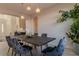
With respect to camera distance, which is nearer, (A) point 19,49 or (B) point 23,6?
(B) point 23,6

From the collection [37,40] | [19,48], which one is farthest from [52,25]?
[19,48]

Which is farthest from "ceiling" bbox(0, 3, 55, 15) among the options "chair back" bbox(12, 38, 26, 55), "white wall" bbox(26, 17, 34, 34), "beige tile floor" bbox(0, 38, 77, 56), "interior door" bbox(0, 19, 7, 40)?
"beige tile floor" bbox(0, 38, 77, 56)

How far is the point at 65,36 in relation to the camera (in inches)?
144

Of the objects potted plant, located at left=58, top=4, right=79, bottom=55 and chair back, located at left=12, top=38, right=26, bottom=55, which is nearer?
chair back, located at left=12, top=38, right=26, bottom=55

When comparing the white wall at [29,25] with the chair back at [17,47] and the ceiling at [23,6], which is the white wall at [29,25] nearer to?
the ceiling at [23,6]

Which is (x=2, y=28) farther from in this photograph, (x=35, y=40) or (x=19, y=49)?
(x=35, y=40)

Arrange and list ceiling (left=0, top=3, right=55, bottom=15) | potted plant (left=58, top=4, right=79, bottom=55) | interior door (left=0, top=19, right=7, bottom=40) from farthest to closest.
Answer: potted plant (left=58, top=4, right=79, bottom=55) < interior door (left=0, top=19, right=7, bottom=40) < ceiling (left=0, top=3, right=55, bottom=15)

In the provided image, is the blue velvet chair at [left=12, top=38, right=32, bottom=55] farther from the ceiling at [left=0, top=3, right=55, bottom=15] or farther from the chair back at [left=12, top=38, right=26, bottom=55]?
the ceiling at [left=0, top=3, right=55, bottom=15]

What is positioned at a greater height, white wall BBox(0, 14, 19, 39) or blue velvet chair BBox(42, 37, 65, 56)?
white wall BBox(0, 14, 19, 39)

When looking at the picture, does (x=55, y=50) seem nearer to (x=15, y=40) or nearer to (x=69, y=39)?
(x=69, y=39)

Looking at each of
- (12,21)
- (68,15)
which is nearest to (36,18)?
(12,21)

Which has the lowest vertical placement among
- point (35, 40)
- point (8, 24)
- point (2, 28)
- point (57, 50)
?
point (57, 50)

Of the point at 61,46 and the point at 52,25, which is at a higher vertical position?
the point at 52,25

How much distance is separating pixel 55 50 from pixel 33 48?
2.14 feet
